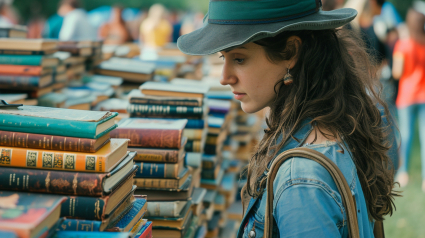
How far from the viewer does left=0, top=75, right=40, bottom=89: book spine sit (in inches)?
80.0

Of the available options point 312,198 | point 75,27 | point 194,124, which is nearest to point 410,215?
point 194,124

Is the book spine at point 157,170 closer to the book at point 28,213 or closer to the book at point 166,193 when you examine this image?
the book at point 166,193

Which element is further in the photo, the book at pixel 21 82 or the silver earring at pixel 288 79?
the book at pixel 21 82

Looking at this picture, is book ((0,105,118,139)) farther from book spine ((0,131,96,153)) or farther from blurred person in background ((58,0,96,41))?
blurred person in background ((58,0,96,41))

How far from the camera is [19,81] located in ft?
6.77

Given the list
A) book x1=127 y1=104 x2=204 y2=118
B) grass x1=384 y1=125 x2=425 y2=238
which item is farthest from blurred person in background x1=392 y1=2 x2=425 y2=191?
book x1=127 y1=104 x2=204 y2=118

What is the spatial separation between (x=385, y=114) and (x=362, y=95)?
0.35 meters

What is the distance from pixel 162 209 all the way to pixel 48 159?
74 cm

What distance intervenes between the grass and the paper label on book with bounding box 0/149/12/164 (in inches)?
144

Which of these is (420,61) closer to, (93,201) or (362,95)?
(362,95)

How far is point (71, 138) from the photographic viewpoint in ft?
3.71

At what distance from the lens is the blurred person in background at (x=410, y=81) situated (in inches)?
203

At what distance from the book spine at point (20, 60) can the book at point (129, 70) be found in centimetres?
96

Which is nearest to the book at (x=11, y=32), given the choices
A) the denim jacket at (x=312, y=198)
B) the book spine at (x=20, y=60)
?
the book spine at (x=20, y=60)
